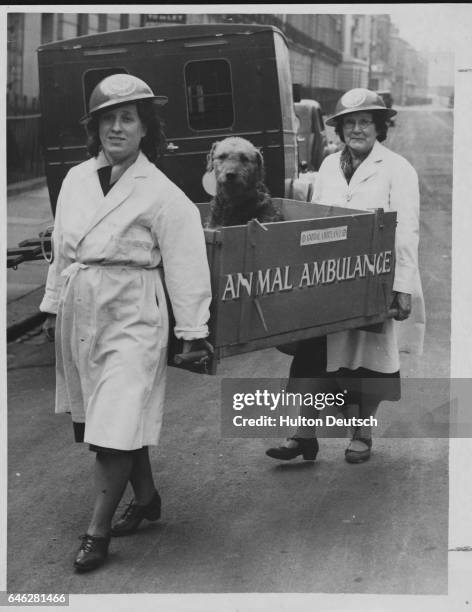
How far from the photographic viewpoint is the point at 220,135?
834cm

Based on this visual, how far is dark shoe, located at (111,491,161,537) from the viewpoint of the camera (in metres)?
4.24

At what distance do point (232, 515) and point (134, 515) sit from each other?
46 centimetres

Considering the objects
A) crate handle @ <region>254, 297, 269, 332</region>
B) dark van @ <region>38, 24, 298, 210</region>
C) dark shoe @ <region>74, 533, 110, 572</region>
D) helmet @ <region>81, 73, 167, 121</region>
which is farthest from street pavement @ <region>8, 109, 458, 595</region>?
dark van @ <region>38, 24, 298, 210</region>

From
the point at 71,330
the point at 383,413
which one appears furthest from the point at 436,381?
the point at 71,330

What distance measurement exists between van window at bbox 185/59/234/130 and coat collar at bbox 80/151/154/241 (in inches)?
174

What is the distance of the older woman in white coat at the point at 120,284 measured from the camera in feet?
12.5

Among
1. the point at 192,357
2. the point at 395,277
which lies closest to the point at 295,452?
the point at 395,277

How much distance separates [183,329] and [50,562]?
3.60ft

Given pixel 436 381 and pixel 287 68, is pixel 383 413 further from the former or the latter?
pixel 287 68

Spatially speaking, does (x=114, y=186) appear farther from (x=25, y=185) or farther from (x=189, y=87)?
(x=25, y=185)

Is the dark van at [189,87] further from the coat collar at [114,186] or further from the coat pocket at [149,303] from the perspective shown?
the coat pocket at [149,303]

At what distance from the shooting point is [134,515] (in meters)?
4.27

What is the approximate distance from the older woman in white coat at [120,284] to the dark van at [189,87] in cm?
435
